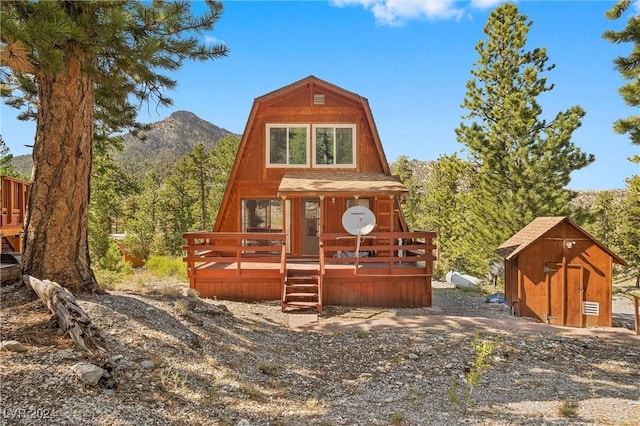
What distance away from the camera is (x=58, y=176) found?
6891 millimetres

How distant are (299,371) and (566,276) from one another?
8.49 metres

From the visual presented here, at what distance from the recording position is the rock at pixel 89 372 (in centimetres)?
396

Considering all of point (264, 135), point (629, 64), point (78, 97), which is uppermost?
point (629, 64)

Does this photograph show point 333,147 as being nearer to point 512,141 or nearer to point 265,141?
point 265,141

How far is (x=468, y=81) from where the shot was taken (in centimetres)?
2161

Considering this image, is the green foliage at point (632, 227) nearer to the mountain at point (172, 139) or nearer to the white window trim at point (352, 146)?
the white window trim at point (352, 146)

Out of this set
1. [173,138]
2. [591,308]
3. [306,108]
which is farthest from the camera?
[173,138]

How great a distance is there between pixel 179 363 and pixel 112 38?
523cm

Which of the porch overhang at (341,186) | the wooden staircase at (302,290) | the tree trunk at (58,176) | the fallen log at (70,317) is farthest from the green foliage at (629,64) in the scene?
the fallen log at (70,317)

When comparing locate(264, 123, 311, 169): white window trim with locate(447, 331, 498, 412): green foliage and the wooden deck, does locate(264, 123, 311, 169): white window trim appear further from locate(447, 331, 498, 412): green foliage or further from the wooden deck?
locate(447, 331, 498, 412): green foliage

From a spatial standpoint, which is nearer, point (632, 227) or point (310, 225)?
point (310, 225)

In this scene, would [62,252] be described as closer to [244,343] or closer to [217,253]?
[244,343]

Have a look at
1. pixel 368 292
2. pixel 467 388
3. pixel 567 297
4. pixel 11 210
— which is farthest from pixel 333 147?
pixel 11 210

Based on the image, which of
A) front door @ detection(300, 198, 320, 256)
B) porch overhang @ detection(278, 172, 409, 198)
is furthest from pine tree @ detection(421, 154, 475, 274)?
front door @ detection(300, 198, 320, 256)
